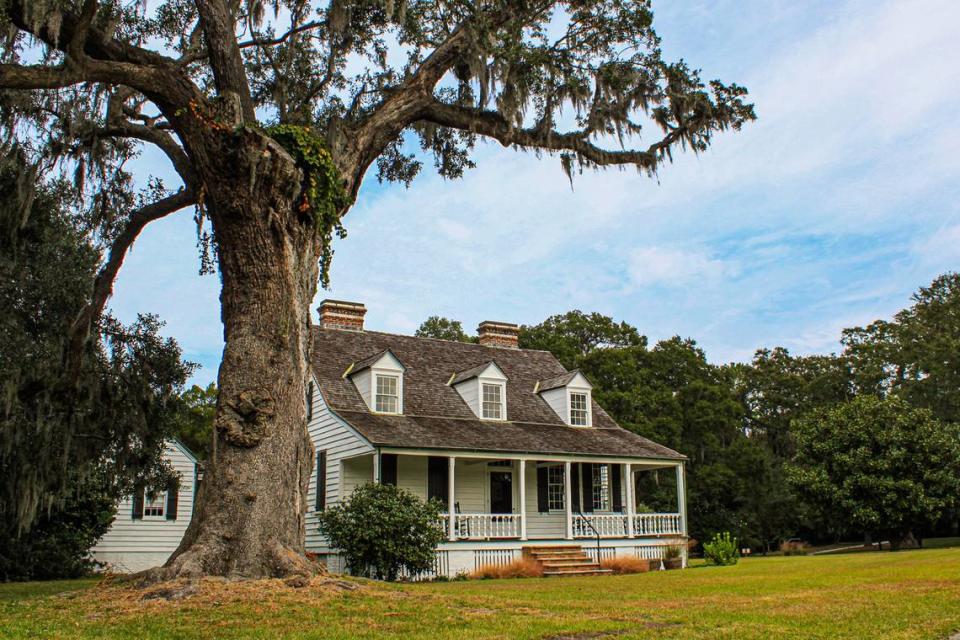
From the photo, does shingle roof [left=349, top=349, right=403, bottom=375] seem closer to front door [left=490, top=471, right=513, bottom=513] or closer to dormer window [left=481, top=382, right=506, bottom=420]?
dormer window [left=481, top=382, right=506, bottom=420]

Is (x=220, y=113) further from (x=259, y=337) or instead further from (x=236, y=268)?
(x=259, y=337)

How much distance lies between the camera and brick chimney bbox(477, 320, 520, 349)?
93.9ft

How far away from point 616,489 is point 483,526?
226 inches

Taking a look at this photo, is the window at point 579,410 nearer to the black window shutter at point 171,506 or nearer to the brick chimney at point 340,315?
the brick chimney at point 340,315

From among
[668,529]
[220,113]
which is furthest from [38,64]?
[668,529]

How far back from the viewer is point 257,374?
30.0 ft

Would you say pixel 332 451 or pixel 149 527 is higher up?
pixel 332 451

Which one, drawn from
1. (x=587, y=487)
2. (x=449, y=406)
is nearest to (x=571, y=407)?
(x=587, y=487)

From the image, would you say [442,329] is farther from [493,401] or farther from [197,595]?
[197,595]

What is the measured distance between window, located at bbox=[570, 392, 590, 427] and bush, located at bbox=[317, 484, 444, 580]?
8263 mm

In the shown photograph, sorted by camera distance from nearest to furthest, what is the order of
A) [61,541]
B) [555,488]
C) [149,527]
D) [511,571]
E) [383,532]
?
[383,532] → [511,571] → [61,541] → [555,488] → [149,527]

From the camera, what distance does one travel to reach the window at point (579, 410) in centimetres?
2519

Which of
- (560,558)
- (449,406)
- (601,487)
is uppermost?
(449,406)

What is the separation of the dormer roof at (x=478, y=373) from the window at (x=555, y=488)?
2.99m
